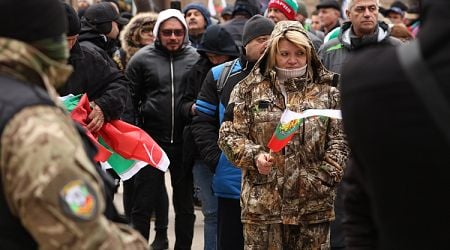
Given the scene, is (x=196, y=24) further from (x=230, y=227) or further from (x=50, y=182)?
(x=50, y=182)

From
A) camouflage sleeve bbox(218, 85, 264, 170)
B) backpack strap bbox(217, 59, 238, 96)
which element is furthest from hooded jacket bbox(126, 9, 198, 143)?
camouflage sleeve bbox(218, 85, 264, 170)

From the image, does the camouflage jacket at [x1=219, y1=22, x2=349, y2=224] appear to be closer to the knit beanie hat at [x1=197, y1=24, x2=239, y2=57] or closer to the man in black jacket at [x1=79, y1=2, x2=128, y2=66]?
the knit beanie hat at [x1=197, y1=24, x2=239, y2=57]

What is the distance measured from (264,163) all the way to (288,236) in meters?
0.50

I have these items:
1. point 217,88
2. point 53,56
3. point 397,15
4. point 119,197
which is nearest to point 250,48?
point 217,88

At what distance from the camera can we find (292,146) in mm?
5887

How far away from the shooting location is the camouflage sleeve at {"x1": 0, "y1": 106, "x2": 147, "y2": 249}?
2.72 metres

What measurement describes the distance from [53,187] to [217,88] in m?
4.49

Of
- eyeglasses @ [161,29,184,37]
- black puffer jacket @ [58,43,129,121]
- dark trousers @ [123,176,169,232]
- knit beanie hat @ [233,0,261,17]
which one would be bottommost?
dark trousers @ [123,176,169,232]

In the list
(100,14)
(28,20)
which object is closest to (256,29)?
(100,14)

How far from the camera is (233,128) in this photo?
6133mm

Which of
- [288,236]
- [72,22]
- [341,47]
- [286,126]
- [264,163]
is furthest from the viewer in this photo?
[341,47]

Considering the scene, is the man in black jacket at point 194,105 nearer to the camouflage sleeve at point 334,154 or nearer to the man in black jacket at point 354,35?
the man in black jacket at point 354,35

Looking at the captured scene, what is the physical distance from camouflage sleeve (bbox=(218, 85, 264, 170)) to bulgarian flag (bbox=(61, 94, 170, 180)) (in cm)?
51

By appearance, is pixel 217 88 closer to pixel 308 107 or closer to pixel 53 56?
pixel 308 107
